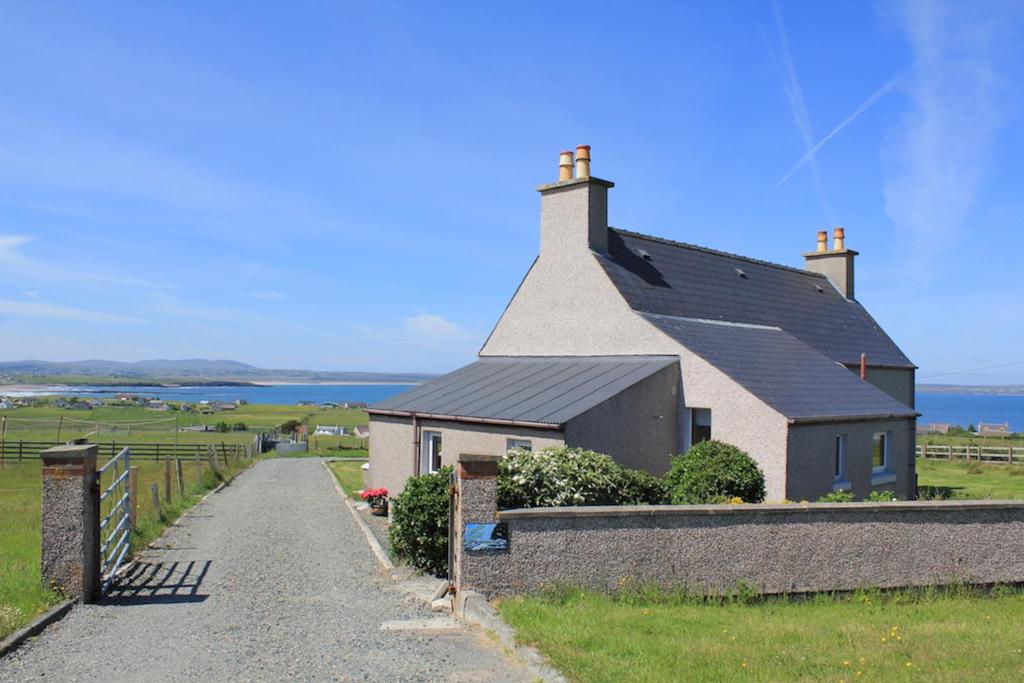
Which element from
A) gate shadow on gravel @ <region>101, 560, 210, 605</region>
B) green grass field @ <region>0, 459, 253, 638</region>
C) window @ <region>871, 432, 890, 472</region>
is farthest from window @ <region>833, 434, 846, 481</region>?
green grass field @ <region>0, 459, 253, 638</region>

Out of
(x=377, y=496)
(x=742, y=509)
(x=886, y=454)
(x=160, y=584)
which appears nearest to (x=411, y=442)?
(x=377, y=496)

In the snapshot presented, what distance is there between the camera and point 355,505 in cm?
2288

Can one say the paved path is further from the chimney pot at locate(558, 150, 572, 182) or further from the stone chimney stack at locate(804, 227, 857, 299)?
the stone chimney stack at locate(804, 227, 857, 299)

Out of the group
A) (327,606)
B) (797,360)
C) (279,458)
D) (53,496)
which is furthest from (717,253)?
(279,458)

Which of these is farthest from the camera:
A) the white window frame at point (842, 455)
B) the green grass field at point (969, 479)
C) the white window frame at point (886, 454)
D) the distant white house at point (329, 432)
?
the distant white house at point (329, 432)

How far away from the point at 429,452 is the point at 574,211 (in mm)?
7456

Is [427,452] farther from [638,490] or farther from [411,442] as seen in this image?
[638,490]

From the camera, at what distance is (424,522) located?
1261 centimetres

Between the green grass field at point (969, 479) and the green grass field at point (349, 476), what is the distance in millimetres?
17822

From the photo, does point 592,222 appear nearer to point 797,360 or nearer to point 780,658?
point 797,360

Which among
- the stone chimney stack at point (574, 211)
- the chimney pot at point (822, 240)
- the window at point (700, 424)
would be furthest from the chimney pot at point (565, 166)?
the chimney pot at point (822, 240)

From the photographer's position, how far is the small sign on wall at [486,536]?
1021 centimetres

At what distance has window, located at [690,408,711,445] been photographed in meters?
Result: 19.2

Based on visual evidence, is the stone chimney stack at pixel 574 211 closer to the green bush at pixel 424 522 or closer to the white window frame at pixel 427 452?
the white window frame at pixel 427 452
